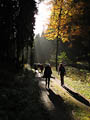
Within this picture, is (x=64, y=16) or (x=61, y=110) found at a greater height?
(x=64, y=16)

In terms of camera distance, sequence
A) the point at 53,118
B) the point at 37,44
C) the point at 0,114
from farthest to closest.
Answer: the point at 37,44 < the point at 53,118 < the point at 0,114

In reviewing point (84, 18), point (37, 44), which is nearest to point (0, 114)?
point (84, 18)

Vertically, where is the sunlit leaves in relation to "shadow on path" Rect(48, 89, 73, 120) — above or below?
above

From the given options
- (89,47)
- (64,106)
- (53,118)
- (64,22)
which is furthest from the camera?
(89,47)

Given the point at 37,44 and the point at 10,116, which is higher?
the point at 37,44

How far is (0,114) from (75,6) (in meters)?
19.3

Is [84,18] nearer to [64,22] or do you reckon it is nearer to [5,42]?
[64,22]

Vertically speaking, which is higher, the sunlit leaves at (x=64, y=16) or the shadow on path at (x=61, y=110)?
the sunlit leaves at (x=64, y=16)

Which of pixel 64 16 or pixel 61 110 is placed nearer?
pixel 61 110

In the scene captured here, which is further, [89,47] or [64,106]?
[89,47]

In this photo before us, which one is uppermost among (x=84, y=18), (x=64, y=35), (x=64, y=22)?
(x=84, y=18)

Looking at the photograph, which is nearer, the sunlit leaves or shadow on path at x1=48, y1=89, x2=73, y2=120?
shadow on path at x1=48, y1=89, x2=73, y2=120

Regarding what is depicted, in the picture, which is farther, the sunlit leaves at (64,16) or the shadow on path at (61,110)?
the sunlit leaves at (64,16)

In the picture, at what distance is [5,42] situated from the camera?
19.5 meters
